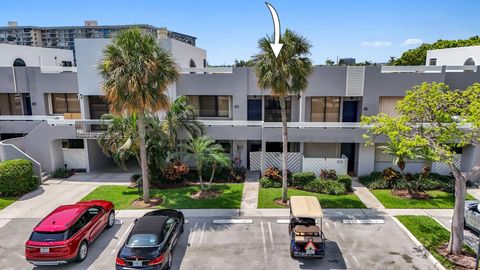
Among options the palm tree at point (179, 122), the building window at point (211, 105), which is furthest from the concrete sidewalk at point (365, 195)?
the palm tree at point (179, 122)

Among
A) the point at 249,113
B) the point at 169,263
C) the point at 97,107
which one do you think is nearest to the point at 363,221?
the point at 169,263

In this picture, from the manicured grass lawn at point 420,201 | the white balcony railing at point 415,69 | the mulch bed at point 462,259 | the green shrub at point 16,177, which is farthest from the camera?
the white balcony railing at point 415,69

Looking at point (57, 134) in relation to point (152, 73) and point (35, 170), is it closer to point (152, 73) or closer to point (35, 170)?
point (35, 170)

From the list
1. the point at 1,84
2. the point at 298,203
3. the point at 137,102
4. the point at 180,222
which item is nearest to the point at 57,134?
the point at 1,84

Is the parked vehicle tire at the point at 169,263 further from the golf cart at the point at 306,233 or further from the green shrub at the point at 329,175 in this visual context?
the green shrub at the point at 329,175

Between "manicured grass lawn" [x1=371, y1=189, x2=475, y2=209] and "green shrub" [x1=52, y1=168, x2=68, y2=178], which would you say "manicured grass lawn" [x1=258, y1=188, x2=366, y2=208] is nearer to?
"manicured grass lawn" [x1=371, y1=189, x2=475, y2=209]

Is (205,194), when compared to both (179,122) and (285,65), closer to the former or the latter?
(179,122)
